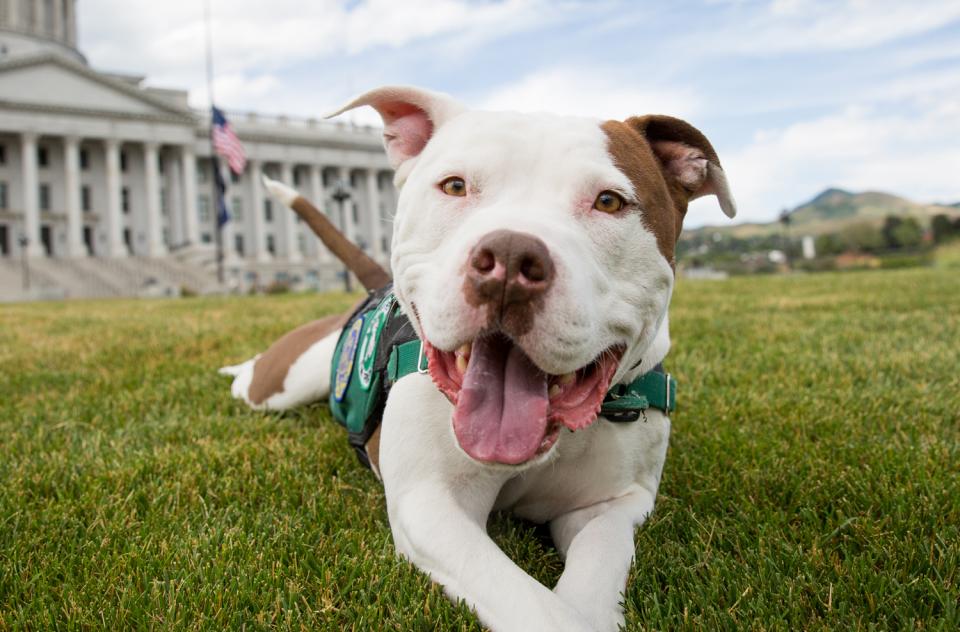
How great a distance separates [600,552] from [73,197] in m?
61.9

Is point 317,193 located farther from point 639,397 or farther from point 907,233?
point 639,397

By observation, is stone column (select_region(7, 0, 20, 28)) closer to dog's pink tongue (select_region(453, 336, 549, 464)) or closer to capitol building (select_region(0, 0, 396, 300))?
capitol building (select_region(0, 0, 396, 300))

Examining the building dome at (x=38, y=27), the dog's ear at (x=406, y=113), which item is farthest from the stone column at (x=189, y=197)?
the dog's ear at (x=406, y=113)

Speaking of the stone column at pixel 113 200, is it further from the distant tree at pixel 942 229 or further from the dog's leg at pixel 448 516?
the dog's leg at pixel 448 516

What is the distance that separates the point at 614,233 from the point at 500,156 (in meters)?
0.39

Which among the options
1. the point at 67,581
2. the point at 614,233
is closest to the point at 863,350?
the point at 614,233

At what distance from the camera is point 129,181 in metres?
59.5

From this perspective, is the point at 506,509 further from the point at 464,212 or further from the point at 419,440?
the point at 464,212

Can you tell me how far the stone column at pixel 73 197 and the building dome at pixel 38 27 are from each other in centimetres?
1263

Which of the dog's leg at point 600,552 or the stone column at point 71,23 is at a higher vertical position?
the stone column at point 71,23

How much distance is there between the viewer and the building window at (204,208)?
6406cm

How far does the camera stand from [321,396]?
4125 mm

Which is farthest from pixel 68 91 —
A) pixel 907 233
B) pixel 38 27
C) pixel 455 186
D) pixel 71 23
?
pixel 907 233

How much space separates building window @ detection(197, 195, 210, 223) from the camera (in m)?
64.1
